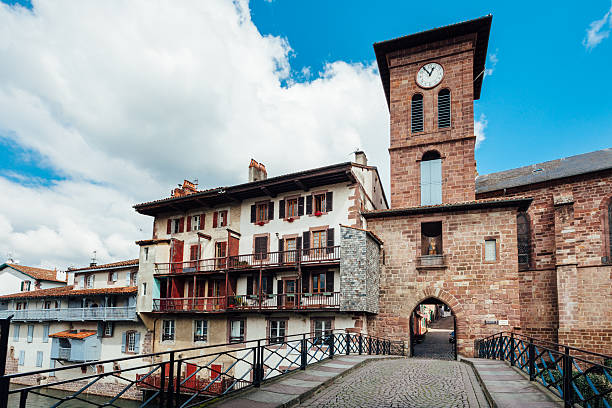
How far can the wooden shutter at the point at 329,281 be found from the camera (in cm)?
2238

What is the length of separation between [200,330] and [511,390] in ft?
66.1

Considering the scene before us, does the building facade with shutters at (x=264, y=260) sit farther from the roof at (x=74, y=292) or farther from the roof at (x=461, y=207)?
the roof at (x=74, y=292)

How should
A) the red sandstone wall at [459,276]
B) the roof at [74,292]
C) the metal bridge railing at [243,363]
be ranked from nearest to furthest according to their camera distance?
the metal bridge railing at [243,363], the red sandstone wall at [459,276], the roof at [74,292]

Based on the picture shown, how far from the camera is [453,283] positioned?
21.0m

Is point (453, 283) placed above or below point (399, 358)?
above

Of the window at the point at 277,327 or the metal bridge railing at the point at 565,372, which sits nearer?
the metal bridge railing at the point at 565,372

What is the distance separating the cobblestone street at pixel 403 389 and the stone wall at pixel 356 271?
6478 millimetres

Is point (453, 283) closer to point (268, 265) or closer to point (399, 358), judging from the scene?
point (399, 358)

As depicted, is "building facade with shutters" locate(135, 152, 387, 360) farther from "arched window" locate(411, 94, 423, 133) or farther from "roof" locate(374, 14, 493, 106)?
"roof" locate(374, 14, 493, 106)

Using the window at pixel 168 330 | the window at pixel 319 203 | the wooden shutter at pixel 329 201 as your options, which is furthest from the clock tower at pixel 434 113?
the window at pixel 168 330

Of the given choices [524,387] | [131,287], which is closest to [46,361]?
[131,287]

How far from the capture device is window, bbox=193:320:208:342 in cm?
2583

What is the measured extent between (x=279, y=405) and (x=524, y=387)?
551 cm

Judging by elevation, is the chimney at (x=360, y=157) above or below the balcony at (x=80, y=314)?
above
